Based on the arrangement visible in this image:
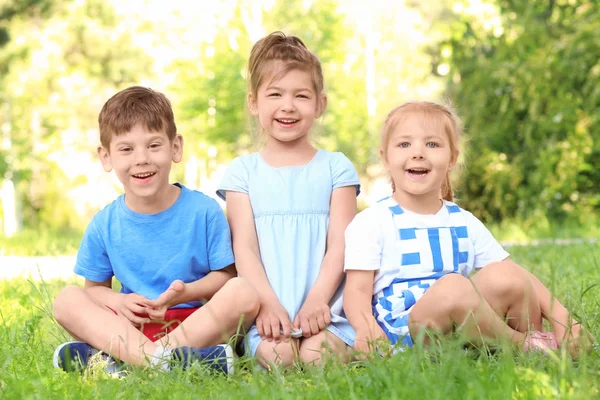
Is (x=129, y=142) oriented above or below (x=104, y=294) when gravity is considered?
above

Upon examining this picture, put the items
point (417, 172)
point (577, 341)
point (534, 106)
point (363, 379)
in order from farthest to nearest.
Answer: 1. point (534, 106)
2. point (417, 172)
3. point (577, 341)
4. point (363, 379)

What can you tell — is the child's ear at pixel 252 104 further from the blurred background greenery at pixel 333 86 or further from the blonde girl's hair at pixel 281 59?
the blurred background greenery at pixel 333 86

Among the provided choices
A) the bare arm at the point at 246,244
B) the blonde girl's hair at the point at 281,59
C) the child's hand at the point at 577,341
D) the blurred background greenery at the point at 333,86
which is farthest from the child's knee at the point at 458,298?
the blonde girl's hair at the point at 281,59

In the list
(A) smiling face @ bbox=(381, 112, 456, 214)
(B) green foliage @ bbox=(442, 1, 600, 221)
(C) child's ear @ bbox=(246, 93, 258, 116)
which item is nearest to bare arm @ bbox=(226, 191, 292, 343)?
(C) child's ear @ bbox=(246, 93, 258, 116)

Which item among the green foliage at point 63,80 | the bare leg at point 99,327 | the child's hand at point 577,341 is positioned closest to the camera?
the child's hand at point 577,341

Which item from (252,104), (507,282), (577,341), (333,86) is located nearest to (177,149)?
(252,104)

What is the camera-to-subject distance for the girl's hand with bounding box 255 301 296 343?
9.84 ft

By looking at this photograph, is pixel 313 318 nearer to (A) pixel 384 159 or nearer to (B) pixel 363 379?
(A) pixel 384 159

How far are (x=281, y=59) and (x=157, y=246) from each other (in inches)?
38.1

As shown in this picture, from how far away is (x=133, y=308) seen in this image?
2.98 meters

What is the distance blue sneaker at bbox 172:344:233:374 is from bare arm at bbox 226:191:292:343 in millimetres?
297

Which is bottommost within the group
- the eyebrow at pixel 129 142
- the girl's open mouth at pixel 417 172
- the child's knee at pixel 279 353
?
the child's knee at pixel 279 353

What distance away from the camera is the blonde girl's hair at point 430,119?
3113mm

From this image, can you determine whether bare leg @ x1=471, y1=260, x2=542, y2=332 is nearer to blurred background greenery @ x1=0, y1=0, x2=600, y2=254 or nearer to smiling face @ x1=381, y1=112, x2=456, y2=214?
smiling face @ x1=381, y1=112, x2=456, y2=214
